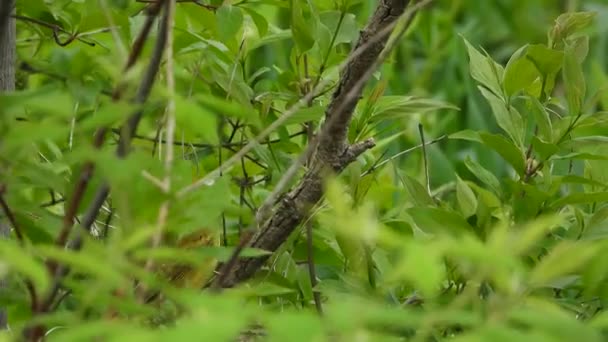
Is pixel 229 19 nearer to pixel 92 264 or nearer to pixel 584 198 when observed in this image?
pixel 584 198

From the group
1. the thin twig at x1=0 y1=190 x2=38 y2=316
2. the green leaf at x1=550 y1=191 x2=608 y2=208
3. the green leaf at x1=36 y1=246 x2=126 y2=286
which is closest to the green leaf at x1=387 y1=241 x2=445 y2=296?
the green leaf at x1=36 y1=246 x2=126 y2=286

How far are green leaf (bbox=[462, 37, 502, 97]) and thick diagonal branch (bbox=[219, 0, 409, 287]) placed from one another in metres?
0.13

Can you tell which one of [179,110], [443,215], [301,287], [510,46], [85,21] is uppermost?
[179,110]

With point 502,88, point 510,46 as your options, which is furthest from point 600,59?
point 502,88

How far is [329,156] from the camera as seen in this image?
39.6 inches

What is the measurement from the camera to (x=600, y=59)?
3.65m

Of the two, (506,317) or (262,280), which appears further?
(262,280)

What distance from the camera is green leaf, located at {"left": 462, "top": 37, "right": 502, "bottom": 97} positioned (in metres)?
1.08

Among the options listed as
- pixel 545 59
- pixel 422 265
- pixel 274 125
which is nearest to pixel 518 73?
pixel 545 59

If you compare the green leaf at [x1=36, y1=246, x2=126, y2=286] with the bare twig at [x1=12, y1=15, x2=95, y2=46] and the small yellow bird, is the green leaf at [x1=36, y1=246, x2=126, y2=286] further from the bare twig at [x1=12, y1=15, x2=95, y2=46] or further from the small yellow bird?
the bare twig at [x1=12, y1=15, x2=95, y2=46]

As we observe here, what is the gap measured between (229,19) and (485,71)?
0.24 meters

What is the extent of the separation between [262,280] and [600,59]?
280cm

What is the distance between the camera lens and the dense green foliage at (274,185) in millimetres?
569

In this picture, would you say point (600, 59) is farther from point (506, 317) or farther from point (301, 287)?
point (506, 317)
